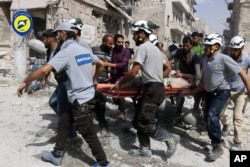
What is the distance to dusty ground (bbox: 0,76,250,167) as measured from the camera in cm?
391

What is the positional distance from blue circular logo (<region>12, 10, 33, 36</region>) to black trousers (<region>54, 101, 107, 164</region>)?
453 cm

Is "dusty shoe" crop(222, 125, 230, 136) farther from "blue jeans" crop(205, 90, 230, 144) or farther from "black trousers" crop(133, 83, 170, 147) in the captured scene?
"black trousers" crop(133, 83, 170, 147)

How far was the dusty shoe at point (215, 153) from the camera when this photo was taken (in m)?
4.11

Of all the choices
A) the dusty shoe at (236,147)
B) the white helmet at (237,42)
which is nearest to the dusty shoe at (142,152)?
the dusty shoe at (236,147)

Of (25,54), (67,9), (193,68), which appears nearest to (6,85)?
(25,54)

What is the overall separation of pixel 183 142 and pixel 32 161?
7.73 feet

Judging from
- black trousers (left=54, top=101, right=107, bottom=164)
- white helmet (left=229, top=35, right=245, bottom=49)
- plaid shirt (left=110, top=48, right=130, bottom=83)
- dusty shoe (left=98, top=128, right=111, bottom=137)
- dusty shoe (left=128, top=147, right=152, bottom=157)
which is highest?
white helmet (left=229, top=35, right=245, bottom=49)

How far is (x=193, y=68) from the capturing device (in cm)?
525

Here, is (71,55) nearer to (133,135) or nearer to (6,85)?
(133,135)

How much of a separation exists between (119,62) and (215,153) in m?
2.18

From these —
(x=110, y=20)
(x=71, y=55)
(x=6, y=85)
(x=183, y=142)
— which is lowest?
(x=183, y=142)

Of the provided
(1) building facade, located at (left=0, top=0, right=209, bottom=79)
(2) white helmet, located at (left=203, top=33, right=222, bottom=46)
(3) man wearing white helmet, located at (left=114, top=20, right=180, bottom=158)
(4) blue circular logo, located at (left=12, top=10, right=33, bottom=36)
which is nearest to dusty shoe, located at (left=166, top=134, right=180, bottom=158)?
(3) man wearing white helmet, located at (left=114, top=20, right=180, bottom=158)

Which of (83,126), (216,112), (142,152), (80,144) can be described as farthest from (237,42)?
(80,144)

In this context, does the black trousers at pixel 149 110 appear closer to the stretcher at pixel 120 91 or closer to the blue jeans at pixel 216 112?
the stretcher at pixel 120 91
